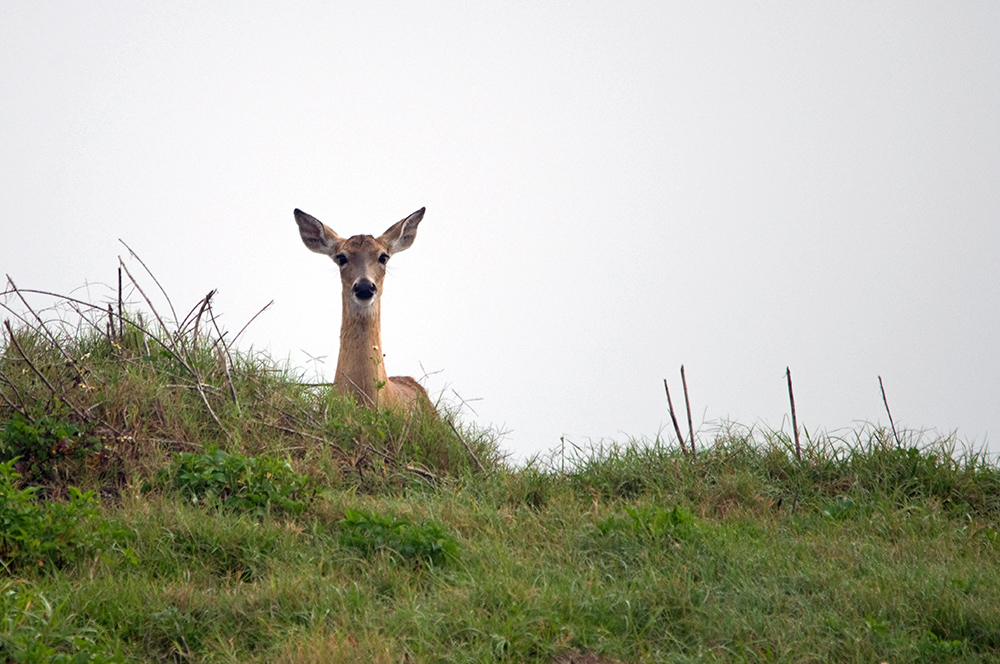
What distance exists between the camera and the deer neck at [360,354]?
9008 millimetres

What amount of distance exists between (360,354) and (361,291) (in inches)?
22.5

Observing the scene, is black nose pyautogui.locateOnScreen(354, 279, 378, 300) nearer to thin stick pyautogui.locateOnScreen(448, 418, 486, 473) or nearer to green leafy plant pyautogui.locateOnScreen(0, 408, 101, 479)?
thin stick pyautogui.locateOnScreen(448, 418, 486, 473)

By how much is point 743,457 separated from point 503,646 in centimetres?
316

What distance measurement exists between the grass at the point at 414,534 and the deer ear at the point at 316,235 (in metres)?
2.39

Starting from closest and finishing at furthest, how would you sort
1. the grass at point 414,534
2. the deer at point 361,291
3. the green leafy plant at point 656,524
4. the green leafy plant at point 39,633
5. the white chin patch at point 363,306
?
the green leafy plant at point 39,633, the grass at point 414,534, the green leafy plant at point 656,524, the deer at point 361,291, the white chin patch at point 363,306

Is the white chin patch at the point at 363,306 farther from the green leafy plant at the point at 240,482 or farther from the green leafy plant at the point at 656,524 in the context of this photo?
the green leafy plant at the point at 656,524

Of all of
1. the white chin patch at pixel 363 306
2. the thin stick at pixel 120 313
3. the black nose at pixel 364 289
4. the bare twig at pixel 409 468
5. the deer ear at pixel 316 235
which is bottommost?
the bare twig at pixel 409 468

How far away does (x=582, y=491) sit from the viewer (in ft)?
21.7

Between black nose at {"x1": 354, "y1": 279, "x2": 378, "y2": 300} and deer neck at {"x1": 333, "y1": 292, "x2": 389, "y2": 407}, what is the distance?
0.67ft

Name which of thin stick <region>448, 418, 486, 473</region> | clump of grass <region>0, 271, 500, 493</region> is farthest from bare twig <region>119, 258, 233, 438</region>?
thin stick <region>448, 418, 486, 473</region>

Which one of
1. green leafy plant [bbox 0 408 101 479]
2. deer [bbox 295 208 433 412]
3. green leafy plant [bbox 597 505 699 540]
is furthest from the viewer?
deer [bbox 295 208 433 412]

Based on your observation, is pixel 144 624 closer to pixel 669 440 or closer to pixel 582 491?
pixel 582 491

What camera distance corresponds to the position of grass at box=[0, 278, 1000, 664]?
14.6ft

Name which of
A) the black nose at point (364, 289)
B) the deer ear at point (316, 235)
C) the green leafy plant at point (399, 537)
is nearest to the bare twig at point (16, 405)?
the green leafy plant at point (399, 537)
